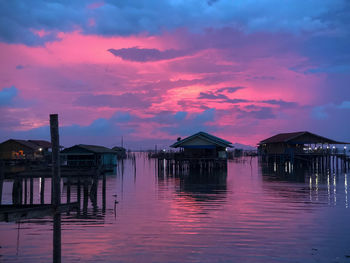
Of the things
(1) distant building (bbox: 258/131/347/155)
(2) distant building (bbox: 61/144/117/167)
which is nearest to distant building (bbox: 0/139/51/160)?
(2) distant building (bbox: 61/144/117/167)

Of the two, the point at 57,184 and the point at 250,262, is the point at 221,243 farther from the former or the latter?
the point at 57,184

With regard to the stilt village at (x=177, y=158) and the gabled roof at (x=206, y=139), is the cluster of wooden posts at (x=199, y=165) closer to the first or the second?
the stilt village at (x=177, y=158)

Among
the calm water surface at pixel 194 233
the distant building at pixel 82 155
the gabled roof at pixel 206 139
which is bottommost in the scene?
the calm water surface at pixel 194 233

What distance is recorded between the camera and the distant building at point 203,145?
4916cm

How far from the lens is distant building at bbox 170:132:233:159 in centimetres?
4916

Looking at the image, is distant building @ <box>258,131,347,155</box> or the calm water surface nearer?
the calm water surface

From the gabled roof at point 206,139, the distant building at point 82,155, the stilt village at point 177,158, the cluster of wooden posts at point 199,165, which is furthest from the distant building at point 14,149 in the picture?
the gabled roof at point 206,139

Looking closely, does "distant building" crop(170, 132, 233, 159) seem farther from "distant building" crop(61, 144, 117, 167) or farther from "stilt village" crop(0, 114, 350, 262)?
"distant building" crop(61, 144, 117, 167)

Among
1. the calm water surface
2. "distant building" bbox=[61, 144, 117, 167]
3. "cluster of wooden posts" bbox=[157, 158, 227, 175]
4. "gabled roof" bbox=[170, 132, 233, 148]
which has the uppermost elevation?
"gabled roof" bbox=[170, 132, 233, 148]

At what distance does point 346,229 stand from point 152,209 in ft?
30.5

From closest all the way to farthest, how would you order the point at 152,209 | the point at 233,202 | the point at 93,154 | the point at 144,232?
the point at 144,232 < the point at 152,209 < the point at 233,202 < the point at 93,154

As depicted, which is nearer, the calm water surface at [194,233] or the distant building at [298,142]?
the calm water surface at [194,233]

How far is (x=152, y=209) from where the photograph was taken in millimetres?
19031

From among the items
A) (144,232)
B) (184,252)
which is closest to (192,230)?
(144,232)
